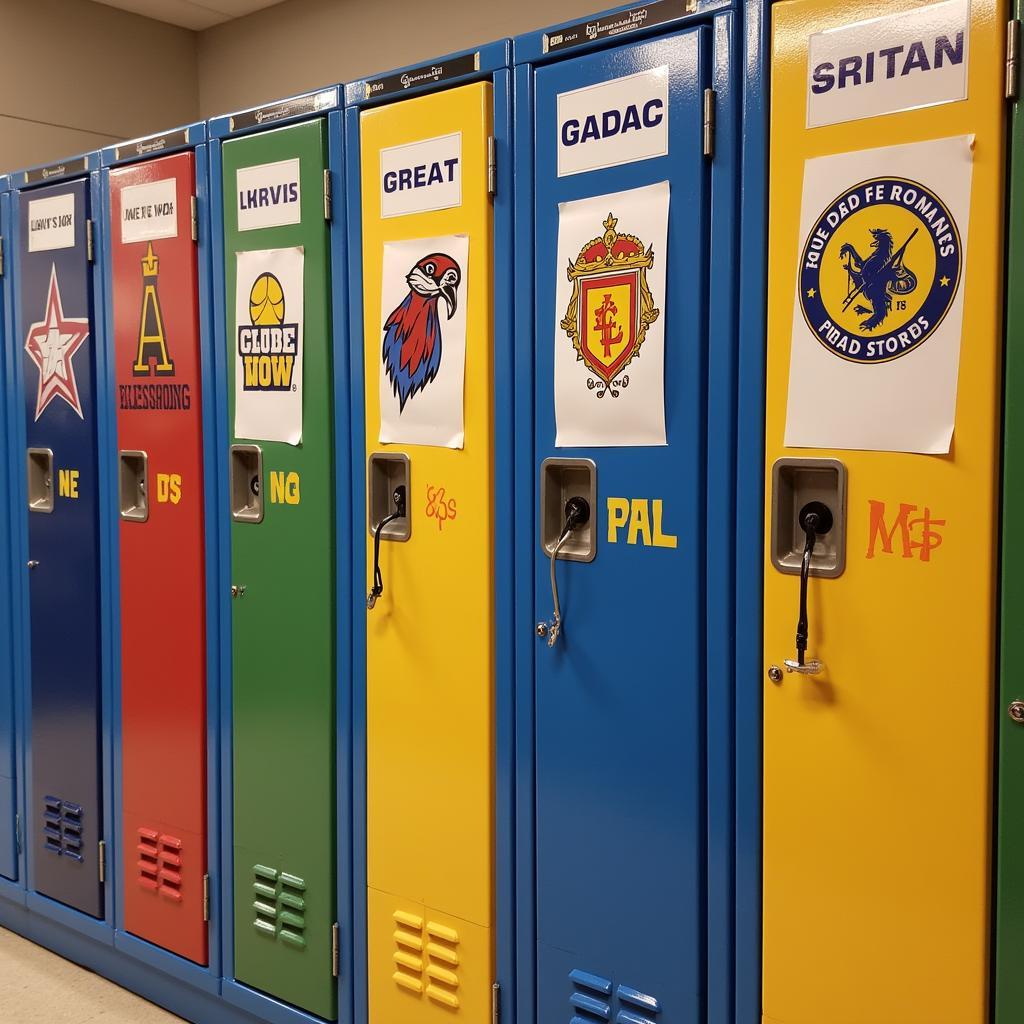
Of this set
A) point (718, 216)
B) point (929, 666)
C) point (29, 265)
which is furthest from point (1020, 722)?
point (29, 265)

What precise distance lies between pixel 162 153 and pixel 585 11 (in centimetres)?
149

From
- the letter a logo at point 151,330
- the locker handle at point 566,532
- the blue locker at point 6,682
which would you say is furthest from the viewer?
the blue locker at point 6,682

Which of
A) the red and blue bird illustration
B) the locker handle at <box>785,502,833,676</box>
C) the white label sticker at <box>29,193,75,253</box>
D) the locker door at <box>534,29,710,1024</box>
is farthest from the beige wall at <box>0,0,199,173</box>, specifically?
the locker handle at <box>785,502,833,676</box>

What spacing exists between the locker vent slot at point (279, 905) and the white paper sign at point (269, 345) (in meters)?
1.16

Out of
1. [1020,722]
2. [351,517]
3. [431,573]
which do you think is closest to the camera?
[1020,722]

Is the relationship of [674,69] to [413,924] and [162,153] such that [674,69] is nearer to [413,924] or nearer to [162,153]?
[162,153]

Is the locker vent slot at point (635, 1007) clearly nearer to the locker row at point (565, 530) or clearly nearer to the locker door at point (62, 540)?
the locker row at point (565, 530)

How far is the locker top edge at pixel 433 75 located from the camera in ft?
7.59

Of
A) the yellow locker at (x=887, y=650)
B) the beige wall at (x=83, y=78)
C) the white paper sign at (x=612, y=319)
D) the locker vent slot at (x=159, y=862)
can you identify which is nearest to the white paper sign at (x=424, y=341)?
the white paper sign at (x=612, y=319)

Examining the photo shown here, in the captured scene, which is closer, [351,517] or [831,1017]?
[831,1017]

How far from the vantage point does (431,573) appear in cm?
249

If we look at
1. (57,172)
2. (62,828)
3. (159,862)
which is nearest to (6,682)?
(62,828)

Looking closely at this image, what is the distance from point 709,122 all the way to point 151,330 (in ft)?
5.93

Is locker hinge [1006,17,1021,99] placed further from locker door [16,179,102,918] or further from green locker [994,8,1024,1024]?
locker door [16,179,102,918]
